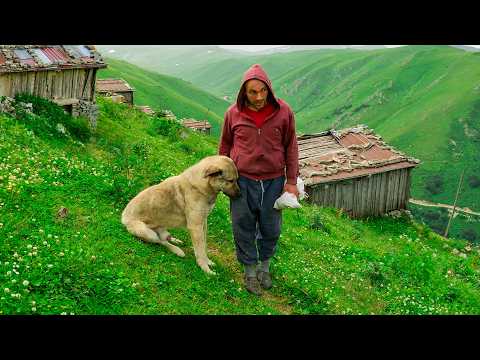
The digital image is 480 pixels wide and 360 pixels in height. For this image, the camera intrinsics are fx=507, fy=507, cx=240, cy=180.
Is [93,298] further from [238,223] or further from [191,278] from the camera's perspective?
[238,223]

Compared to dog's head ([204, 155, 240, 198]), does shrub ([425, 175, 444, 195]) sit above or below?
below

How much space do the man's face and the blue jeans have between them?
48.5 inches

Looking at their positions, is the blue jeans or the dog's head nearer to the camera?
the dog's head

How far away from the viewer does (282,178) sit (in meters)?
7.99

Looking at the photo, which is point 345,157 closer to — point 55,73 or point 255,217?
point 55,73

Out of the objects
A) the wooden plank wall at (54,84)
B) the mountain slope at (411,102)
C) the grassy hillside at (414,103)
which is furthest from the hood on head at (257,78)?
the mountain slope at (411,102)

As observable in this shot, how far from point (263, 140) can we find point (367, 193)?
21111 millimetres

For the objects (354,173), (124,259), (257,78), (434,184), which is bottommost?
(434,184)

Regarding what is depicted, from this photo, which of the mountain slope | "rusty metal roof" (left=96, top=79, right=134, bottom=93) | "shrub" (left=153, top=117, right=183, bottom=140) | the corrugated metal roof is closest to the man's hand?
the corrugated metal roof

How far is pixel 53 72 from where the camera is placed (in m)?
15.8

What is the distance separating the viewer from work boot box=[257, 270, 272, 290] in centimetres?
876

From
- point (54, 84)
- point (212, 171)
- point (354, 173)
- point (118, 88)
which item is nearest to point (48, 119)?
point (54, 84)

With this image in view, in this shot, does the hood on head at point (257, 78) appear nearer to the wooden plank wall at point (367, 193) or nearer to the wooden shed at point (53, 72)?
the wooden shed at point (53, 72)

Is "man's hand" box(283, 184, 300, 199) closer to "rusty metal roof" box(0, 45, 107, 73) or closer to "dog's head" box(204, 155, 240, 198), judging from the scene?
"dog's head" box(204, 155, 240, 198)
